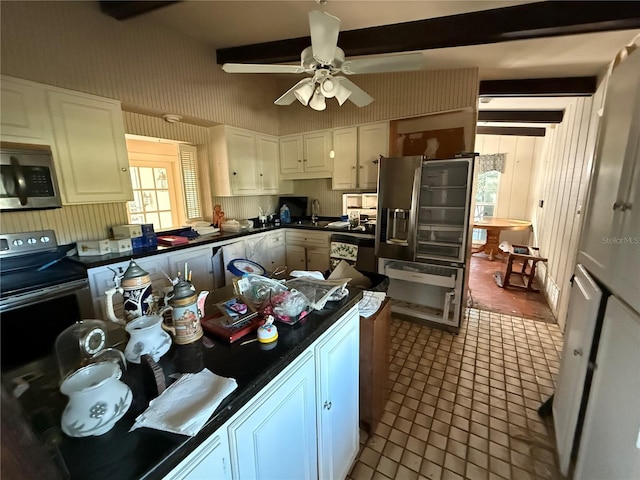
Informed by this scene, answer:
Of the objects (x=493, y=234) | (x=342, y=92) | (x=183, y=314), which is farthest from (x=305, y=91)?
(x=493, y=234)

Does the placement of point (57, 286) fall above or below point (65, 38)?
below

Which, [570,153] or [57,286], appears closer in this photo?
[57,286]

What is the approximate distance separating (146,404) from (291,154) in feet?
12.1

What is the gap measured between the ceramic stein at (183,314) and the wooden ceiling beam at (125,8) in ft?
7.54

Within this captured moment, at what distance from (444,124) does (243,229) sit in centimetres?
263

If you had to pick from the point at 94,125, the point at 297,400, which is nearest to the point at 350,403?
the point at 297,400

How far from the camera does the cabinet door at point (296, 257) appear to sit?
→ 376 centimetres

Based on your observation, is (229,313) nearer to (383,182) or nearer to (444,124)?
(383,182)

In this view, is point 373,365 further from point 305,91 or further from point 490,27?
point 490,27

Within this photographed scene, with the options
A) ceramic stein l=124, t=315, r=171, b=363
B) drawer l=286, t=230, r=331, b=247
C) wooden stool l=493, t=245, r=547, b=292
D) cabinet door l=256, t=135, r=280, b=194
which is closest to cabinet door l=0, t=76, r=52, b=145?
ceramic stein l=124, t=315, r=171, b=363

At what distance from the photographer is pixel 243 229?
11.2 ft

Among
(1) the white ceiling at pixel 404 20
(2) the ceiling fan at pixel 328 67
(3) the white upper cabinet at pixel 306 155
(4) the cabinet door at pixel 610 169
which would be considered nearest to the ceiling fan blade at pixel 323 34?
(2) the ceiling fan at pixel 328 67

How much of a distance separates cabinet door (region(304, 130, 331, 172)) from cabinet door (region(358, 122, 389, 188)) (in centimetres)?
47

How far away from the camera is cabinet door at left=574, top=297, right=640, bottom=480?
0.87 metres
